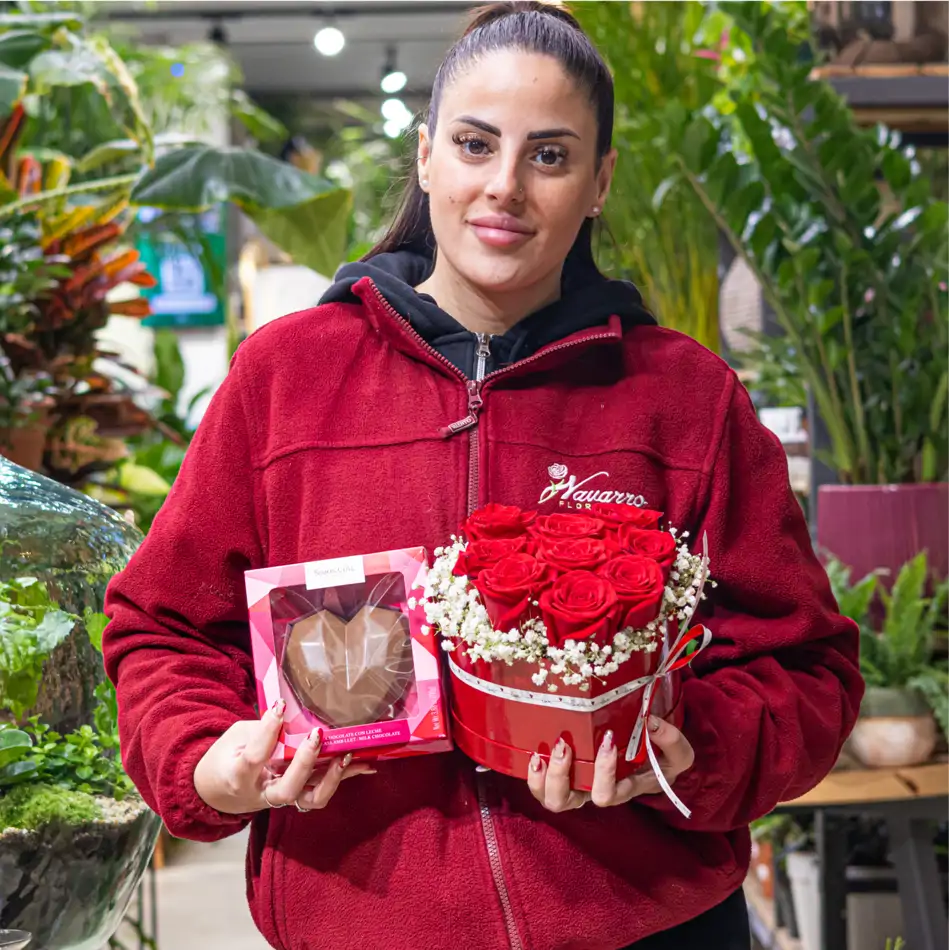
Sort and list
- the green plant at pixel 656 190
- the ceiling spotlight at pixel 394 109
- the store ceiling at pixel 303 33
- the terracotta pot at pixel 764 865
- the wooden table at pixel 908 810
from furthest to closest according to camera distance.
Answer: the store ceiling at pixel 303 33 < the ceiling spotlight at pixel 394 109 < the green plant at pixel 656 190 < the terracotta pot at pixel 764 865 < the wooden table at pixel 908 810

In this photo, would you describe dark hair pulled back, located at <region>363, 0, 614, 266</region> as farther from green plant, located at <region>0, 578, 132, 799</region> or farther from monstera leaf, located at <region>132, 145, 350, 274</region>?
monstera leaf, located at <region>132, 145, 350, 274</region>

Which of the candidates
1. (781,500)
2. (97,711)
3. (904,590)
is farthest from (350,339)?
(904,590)

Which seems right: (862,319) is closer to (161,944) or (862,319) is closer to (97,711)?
(97,711)

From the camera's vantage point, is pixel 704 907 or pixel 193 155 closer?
pixel 704 907

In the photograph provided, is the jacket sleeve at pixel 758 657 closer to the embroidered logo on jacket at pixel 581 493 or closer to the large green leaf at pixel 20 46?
the embroidered logo on jacket at pixel 581 493

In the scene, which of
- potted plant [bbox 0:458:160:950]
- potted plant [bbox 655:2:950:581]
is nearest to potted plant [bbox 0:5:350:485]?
potted plant [bbox 655:2:950:581]

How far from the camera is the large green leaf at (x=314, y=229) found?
332cm

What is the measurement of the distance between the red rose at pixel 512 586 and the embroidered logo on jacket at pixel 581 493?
0.72 ft

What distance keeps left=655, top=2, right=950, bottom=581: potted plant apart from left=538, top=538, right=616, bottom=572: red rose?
70.3 inches

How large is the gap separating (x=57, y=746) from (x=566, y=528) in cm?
78

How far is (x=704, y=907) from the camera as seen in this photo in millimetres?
1250

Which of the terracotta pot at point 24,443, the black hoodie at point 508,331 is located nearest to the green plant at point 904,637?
the black hoodie at point 508,331

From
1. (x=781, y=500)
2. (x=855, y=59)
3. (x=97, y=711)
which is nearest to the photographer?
(x=781, y=500)

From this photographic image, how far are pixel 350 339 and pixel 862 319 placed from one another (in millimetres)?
1893
